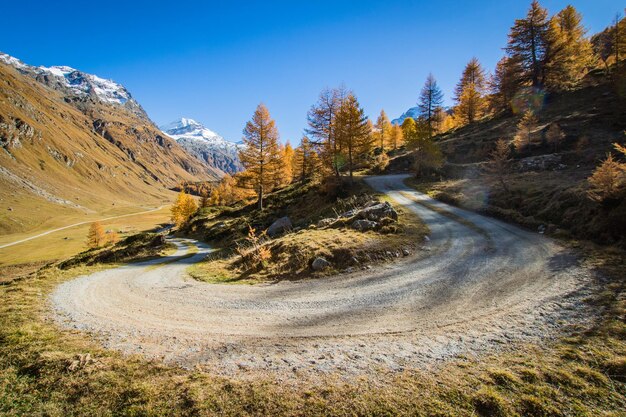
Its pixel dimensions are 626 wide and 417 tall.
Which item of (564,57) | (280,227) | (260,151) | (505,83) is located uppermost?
(564,57)

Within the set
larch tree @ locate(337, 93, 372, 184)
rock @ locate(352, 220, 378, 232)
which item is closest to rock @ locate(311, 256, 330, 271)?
rock @ locate(352, 220, 378, 232)

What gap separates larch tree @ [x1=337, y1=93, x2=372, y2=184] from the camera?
30.8 metres

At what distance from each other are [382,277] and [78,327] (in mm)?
10884

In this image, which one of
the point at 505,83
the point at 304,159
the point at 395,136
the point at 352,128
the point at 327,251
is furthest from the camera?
the point at 395,136

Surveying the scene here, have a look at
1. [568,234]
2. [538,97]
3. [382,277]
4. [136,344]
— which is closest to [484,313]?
[382,277]

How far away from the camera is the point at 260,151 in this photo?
36656 millimetres

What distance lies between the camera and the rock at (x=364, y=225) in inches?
668

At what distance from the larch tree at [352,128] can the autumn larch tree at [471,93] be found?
3930 centimetres

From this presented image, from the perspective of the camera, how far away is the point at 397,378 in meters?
5.39

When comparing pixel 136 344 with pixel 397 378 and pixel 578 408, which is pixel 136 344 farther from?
pixel 578 408

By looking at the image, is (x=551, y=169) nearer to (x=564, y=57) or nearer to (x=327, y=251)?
(x=327, y=251)

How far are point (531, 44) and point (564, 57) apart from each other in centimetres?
570

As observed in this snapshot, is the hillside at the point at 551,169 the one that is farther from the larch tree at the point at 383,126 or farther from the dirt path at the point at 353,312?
the larch tree at the point at 383,126

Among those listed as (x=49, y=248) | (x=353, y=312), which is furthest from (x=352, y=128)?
(x=49, y=248)
